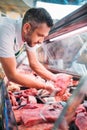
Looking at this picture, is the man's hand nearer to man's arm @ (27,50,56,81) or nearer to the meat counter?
the meat counter

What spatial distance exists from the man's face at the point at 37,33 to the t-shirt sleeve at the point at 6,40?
213mm

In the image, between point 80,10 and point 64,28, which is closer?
point 80,10

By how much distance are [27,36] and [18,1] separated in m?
9.54

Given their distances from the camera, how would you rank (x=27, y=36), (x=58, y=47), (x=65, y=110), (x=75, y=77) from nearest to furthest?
(x=65, y=110) → (x=27, y=36) → (x=75, y=77) → (x=58, y=47)

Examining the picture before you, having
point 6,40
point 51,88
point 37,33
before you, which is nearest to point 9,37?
point 6,40

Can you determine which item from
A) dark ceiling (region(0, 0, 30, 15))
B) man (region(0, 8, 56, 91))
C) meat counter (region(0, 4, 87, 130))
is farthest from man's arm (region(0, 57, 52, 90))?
dark ceiling (region(0, 0, 30, 15))

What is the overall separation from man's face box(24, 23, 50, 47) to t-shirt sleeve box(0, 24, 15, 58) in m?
0.21

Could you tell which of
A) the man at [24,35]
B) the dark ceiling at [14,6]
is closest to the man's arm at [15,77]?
the man at [24,35]

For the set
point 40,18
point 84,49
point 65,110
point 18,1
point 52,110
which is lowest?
point 52,110

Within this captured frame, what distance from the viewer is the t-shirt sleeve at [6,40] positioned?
2637mm

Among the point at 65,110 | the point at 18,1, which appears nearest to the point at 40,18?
the point at 65,110

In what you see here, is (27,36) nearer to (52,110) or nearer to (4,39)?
(4,39)

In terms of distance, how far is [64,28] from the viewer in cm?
253

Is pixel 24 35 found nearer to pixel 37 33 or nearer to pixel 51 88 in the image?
pixel 37 33
